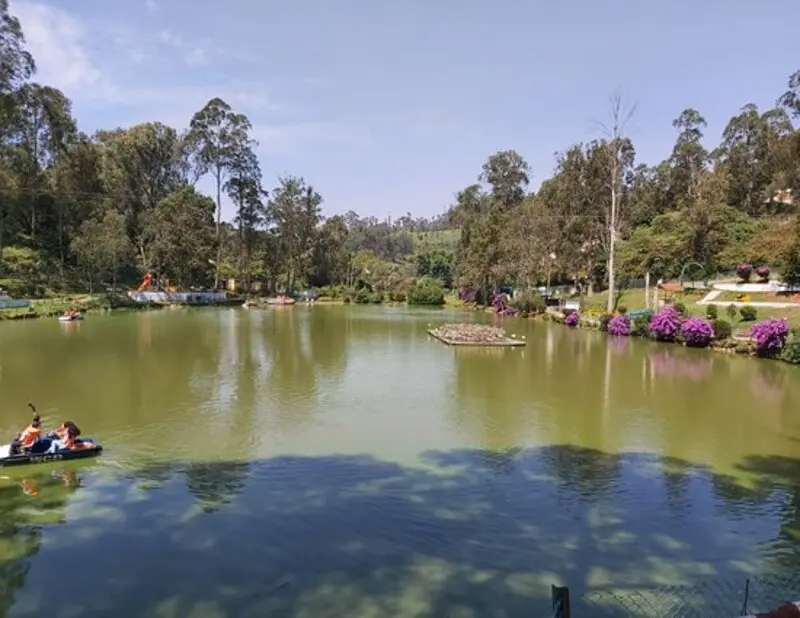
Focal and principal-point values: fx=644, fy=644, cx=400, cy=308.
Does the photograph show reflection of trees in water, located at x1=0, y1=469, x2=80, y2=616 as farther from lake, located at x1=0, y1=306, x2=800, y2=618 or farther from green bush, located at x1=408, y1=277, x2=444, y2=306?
green bush, located at x1=408, y1=277, x2=444, y2=306

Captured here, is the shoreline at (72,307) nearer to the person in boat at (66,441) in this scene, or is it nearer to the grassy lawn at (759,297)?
the person in boat at (66,441)

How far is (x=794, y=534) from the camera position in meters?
9.80

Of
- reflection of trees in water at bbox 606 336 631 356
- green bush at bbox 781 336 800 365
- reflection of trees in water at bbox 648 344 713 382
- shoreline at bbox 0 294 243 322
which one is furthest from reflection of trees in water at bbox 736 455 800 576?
shoreline at bbox 0 294 243 322

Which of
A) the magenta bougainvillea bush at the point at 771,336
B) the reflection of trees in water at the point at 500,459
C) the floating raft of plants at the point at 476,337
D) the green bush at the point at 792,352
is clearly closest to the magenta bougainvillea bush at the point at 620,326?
the floating raft of plants at the point at 476,337

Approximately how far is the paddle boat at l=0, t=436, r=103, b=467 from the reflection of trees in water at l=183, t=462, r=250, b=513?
216cm

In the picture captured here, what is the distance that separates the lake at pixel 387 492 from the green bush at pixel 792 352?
455 cm

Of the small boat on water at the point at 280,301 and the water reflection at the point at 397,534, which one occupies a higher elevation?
the small boat on water at the point at 280,301

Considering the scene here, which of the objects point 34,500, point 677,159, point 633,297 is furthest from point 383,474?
point 677,159

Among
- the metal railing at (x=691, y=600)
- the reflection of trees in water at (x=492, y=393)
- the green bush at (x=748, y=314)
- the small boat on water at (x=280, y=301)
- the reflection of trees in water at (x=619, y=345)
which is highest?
the green bush at (x=748, y=314)

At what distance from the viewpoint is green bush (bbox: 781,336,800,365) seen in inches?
1084

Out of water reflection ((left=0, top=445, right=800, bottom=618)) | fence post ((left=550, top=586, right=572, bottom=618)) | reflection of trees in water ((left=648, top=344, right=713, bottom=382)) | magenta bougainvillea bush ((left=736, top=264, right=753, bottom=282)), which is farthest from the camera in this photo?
magenta bougainvillea bush ((left=736, top=264, right=753, bottom=282))

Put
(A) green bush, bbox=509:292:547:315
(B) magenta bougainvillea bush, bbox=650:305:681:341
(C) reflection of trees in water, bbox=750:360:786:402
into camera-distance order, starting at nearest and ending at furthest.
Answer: (C) reflection of trees in water, bbox=750:360:786:402 → (B) magenta bougainvillea bush, bbox=650:305:681:341 → (A) green bush, bbox=509:292:547:315

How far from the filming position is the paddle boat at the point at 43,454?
12.3 metres

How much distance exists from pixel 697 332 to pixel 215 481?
28.6 m
